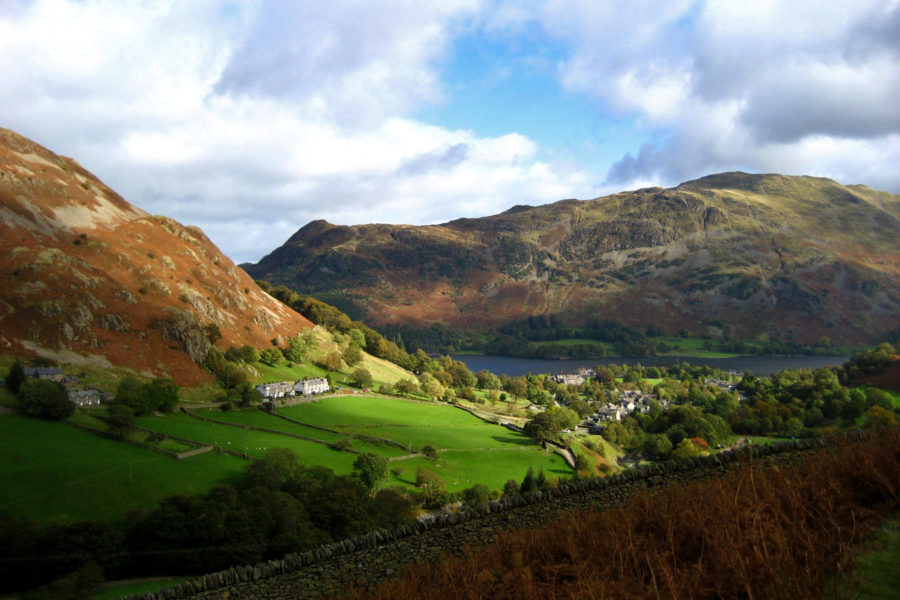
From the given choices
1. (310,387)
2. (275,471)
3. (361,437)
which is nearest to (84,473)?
(275,471)

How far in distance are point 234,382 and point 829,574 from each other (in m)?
74.0

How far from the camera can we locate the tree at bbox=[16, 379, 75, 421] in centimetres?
4841

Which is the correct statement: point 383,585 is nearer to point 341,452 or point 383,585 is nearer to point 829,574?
point 829,574

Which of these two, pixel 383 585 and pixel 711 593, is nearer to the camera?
pixel 711 593

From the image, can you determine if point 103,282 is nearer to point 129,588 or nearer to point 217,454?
point 217,454

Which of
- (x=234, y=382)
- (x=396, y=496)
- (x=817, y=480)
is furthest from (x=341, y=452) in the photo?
(x=817, y=480)

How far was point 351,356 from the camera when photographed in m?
106

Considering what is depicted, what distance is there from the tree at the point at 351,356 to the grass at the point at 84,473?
56.7m

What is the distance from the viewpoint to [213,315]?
87188 millimetres

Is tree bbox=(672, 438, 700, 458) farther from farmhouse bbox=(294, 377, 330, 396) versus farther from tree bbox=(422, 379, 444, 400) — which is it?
farmhouse bbox=(294, 377, 330, 396)

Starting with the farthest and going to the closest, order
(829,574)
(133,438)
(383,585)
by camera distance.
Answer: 1. (133,438)
2. (383,585)
3. (829,574)

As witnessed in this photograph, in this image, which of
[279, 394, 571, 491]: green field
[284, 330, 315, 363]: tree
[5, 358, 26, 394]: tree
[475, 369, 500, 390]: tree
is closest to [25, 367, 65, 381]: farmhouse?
[5, 358, 26, 394]: tree

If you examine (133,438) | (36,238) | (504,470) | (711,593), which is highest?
(36,238)

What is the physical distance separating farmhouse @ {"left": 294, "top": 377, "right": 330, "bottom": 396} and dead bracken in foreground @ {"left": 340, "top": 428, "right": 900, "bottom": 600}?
225 feet
